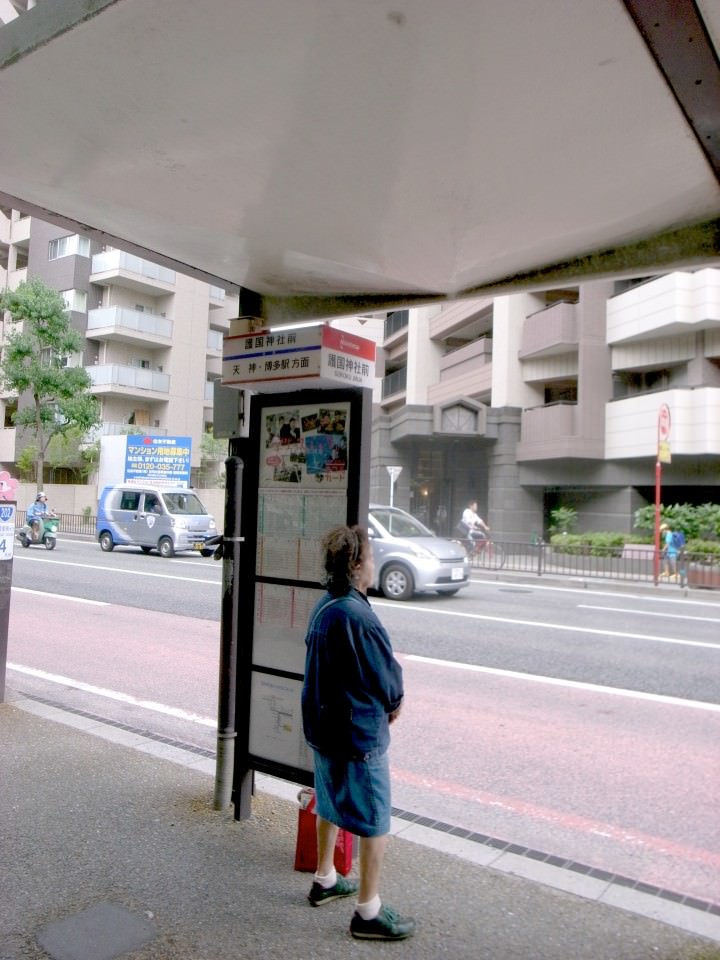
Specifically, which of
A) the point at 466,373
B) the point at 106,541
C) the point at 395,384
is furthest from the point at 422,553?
the point at 395,384

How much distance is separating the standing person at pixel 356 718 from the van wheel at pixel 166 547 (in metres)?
19.5

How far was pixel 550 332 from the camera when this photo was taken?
27.7 meters

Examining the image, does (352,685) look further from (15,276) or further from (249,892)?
(15,276)

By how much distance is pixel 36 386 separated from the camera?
103 ft

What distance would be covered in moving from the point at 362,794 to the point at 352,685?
439 mm

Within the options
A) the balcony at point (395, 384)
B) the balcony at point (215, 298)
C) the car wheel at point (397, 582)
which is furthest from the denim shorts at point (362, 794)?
the balcony at point (215, 298)

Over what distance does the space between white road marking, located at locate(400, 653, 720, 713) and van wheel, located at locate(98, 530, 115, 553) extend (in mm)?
16778

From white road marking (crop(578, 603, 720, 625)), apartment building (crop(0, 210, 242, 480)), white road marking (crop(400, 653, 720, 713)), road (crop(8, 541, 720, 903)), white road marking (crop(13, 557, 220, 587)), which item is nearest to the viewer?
road (crop(8, 541, 720, 903))

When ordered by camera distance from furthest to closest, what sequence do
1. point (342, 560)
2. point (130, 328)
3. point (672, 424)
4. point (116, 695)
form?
point (130, 328), point (672, 424), point (116, 695), point (342, 560)

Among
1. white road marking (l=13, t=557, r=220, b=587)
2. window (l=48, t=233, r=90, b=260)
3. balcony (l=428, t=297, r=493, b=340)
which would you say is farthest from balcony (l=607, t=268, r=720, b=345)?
window (l=48, t=233, r=90, b=260)

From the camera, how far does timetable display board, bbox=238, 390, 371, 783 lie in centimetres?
380

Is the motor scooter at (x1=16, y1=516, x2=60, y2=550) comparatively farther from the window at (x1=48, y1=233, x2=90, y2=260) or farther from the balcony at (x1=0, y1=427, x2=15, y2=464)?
the window at (x1=48, y1=233, x2=90, y2=260)

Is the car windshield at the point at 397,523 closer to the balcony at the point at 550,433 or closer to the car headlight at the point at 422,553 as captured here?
the car headlight at the point at 422,553

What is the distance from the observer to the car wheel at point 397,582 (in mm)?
13508
